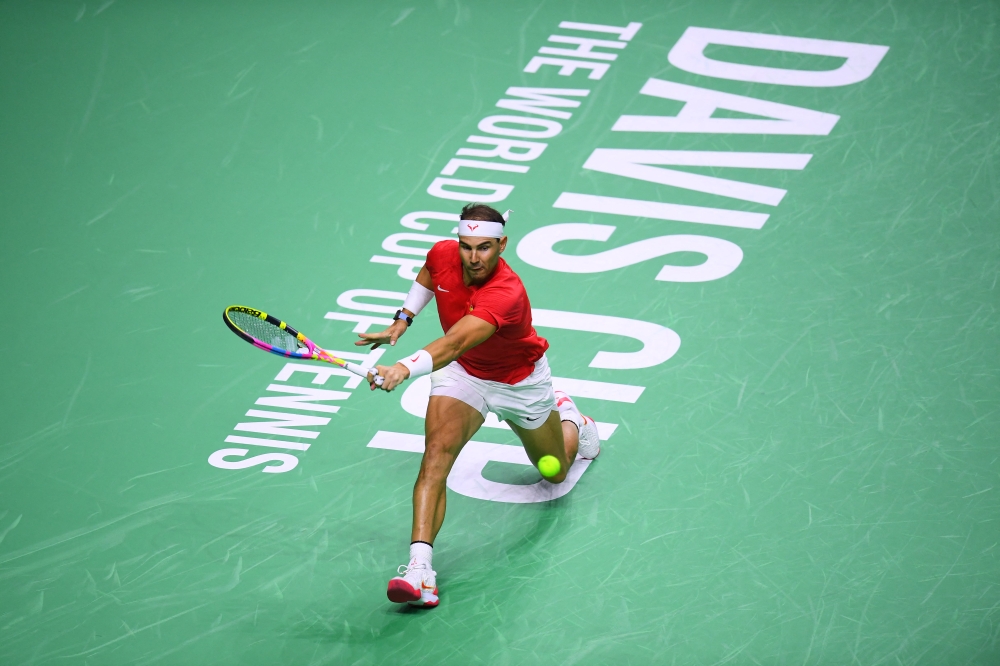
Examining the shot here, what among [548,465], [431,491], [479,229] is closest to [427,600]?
[431,491]

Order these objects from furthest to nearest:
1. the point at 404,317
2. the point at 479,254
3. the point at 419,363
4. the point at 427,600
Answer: the point at 404,317, the point at 479,254, the point at 427,600, the point at 419,363

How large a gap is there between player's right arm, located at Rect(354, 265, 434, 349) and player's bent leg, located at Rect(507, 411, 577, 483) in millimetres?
732

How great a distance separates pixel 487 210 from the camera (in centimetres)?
649

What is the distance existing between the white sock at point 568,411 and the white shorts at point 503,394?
0.39 meters

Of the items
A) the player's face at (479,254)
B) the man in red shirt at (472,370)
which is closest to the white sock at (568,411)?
the man in red shirt at (472,370)

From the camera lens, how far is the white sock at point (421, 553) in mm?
6199

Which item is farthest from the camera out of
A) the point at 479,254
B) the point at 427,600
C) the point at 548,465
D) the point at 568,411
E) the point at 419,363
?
the point at 568,411

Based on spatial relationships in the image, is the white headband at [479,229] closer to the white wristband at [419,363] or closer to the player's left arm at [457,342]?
the player's left arm at [457,342]

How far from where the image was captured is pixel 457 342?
6109mm

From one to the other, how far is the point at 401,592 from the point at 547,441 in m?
1.24

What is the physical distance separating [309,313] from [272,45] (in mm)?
3753

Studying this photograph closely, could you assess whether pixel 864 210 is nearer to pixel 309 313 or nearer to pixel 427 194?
pixel 427 194

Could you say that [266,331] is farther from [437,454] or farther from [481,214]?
[481,214]

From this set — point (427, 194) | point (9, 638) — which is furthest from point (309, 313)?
point (9, 638)
